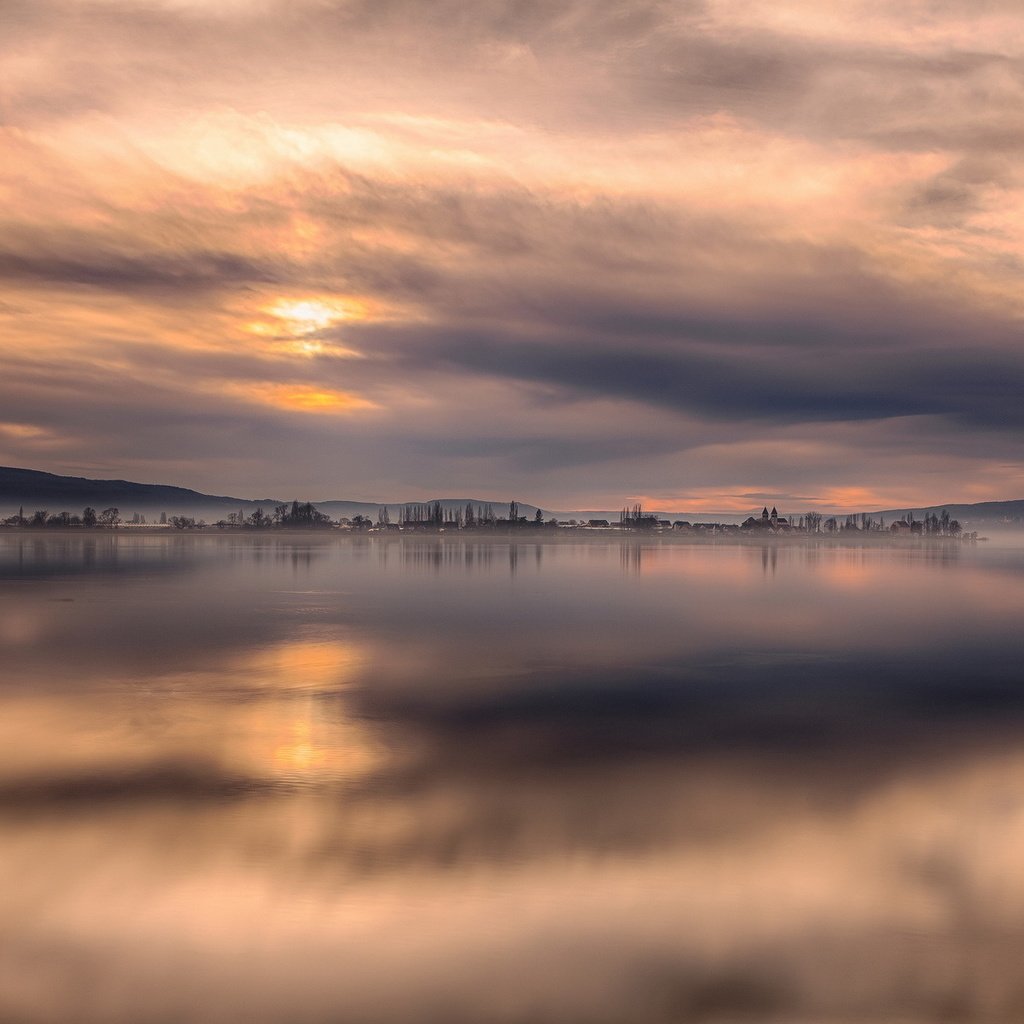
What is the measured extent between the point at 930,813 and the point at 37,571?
284 feet

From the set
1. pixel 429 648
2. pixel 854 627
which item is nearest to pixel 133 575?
pixel 429 648

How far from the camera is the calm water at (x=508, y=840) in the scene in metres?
9.27

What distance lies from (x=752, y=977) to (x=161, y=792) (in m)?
10.1

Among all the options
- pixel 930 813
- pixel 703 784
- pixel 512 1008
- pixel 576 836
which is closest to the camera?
pixel 512 1008

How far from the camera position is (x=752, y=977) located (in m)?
9.48

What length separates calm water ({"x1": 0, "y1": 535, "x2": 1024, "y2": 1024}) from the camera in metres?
9.27

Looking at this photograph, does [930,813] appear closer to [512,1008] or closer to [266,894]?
[512,1008]

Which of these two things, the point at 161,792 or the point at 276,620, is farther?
the point at 276,620

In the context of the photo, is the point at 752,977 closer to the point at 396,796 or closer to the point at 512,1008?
the point at 512,1008

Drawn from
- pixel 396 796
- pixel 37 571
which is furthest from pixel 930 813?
pixel 37 571

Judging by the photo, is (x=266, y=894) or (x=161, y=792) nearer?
(x=266, y=894)

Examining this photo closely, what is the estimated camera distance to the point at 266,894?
37.1 ft

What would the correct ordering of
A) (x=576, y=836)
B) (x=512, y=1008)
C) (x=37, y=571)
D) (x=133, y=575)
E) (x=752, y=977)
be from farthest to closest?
1. (x=37, y=571)
2. (x=133, y=575)
3. (x=576, y=836)
4. (x=752, y=977)
5. (x=512, y=1008)

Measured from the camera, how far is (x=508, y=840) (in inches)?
518
